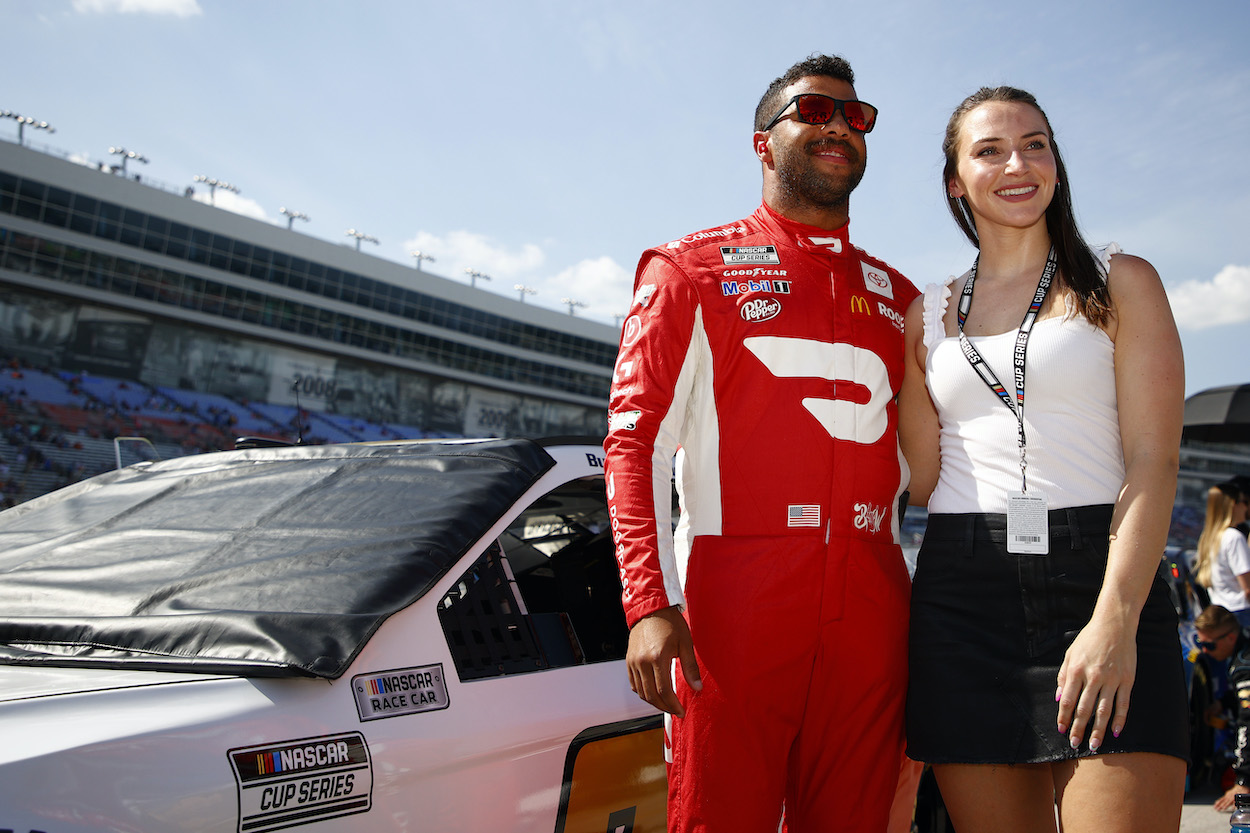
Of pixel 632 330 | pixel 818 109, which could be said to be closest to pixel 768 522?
pixel 632 330

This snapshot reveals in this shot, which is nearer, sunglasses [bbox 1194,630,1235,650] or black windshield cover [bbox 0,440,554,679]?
black windshield cover [bbox 0,440,554,679]

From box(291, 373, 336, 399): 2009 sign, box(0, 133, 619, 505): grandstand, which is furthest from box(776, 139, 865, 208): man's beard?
box(291, 373, 336, 399): 2009 sign

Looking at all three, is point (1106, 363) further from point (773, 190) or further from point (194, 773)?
point (194, 773)

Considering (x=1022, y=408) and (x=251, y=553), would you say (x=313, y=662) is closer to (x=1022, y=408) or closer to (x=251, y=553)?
(x=251, y=553)

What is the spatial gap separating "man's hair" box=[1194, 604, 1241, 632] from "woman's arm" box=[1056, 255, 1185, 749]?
4.71m

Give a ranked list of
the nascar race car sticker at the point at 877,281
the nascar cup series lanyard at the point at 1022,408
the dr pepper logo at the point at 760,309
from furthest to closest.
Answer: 1. the nascar race car sticker at the point at 877,281
2. the dr pepper logo at the point at 760,309
3. the nascar cup series lanyard at the point at 1022,408

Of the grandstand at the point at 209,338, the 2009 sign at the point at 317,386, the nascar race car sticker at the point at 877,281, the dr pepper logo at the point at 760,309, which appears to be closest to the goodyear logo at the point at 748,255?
the dr pepper logo at the point at 760,309

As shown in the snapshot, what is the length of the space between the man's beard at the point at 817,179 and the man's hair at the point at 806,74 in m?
0.18

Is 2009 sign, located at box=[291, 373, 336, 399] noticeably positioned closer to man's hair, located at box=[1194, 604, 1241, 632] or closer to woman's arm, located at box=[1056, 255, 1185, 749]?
man's hair, located at box=[1194, 604, 1241, 632]

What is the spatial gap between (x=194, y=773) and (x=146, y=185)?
164ft

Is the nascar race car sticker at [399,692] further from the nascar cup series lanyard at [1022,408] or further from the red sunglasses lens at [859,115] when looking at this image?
the red sunglasses lens at [859,115]

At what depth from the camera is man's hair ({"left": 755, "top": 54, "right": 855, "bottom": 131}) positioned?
2.41 m

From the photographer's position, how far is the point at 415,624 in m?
2.03

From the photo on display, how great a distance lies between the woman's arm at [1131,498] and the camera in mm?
1532
